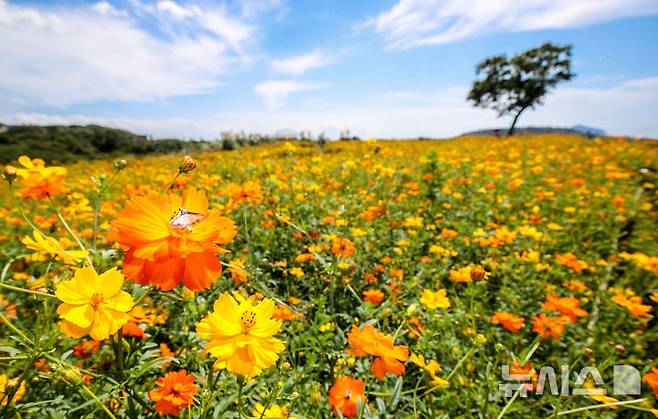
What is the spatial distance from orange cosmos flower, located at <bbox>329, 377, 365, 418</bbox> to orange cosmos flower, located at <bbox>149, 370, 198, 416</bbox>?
1.14 feet

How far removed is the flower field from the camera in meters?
0.60

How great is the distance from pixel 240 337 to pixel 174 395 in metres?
0.35

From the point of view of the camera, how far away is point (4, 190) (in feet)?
15.8

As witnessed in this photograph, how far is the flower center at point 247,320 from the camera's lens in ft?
2.02

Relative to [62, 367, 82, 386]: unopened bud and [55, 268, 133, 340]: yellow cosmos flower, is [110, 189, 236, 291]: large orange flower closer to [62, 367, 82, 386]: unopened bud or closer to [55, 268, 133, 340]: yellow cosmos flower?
[55, 268, 133, 340]: yellow cosmos flower

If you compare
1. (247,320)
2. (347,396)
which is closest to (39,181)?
(247,320)

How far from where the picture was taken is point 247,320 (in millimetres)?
637

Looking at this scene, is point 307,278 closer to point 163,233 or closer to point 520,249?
point 163,233

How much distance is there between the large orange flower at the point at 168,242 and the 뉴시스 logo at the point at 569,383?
101 centimetres

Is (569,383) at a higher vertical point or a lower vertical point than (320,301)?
lower

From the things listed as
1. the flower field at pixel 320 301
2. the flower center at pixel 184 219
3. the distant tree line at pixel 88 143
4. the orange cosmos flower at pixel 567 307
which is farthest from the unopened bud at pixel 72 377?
the distant tree line at pixel 88 143

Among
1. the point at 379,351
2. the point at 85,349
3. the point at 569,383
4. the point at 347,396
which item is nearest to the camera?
the point at 379,351

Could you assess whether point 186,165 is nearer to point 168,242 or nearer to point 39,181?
point 168,242

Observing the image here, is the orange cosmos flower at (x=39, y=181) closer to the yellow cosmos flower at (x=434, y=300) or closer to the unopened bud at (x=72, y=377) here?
the unopened bud at (x=72, y=377)
